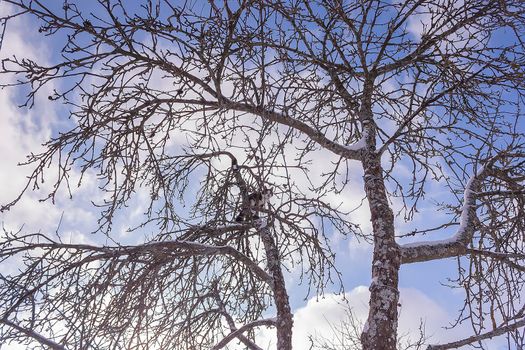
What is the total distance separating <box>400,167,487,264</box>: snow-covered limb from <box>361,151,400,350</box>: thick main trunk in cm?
20

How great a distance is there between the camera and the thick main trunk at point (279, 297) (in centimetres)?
587

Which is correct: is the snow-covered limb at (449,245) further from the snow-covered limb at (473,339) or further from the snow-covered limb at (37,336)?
the snow-covered limb at (37,336)

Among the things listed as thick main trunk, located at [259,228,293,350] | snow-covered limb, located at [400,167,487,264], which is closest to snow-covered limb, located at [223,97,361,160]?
snow-covered limb, located at [400,167,487,264]

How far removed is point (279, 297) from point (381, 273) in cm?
225

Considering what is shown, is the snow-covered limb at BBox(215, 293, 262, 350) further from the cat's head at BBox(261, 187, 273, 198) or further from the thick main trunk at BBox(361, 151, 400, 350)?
the thick main trunk at BBox(361, 151, 400, 350)

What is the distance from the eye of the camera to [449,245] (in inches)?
178

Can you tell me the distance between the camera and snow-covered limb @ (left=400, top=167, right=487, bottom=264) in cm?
436

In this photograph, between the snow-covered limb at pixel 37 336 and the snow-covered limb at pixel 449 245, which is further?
the snow-covered limb at pixel 449 245

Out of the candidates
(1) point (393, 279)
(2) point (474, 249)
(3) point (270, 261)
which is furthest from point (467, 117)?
(3) point (270, 261)

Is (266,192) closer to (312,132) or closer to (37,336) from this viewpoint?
(312,132)

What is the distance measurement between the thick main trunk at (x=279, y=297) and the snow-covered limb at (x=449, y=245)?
6.08 feet

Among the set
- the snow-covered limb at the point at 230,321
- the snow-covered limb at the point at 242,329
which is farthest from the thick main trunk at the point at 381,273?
the snow-covered limb at the point at 230,321

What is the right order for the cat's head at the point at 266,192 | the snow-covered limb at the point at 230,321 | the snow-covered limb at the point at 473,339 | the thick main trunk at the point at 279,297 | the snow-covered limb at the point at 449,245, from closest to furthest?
the cat's head at the point at 266,192 < the snow-covered limb at the point at 449,245 < the snow-covered limb at the point at 473,339 < the thick main trunk at the point at 279,297 < the snow-covered limb at the point at 230,321

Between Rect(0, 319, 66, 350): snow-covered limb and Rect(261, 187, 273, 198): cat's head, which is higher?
Rect(261, 187, 273, 198): cat's head
